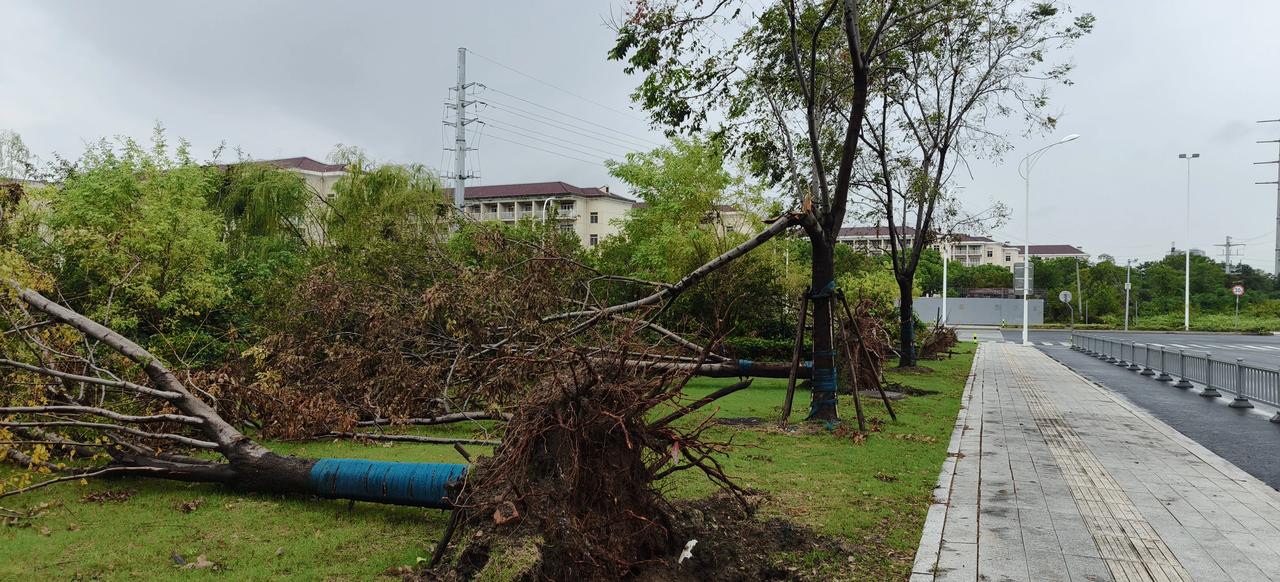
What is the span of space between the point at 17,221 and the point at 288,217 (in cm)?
1523

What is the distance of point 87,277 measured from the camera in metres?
12.2

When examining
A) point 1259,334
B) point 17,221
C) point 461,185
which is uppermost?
point 461,185

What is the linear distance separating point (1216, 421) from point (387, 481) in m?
13.1

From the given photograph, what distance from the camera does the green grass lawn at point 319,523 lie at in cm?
479

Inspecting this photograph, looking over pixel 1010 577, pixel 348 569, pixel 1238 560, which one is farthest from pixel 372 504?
pixel 1238 560

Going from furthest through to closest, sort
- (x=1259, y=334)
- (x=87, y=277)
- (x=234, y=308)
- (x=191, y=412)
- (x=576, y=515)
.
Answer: (x=1259, y=334) → (x=234, y=308) → (x=87, y=277) → (x=191, y=412) → (x=576, y=515)

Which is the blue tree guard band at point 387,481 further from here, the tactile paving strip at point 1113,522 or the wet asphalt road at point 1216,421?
the wet asphalt road at point 1216,421

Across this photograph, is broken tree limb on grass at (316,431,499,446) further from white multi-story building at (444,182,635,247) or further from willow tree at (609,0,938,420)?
white multi-story building at (444,182,635,247)

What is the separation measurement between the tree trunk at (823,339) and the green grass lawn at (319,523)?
206 cm

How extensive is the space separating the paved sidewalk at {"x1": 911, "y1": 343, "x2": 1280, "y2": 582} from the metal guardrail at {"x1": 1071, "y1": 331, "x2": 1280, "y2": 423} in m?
3.20

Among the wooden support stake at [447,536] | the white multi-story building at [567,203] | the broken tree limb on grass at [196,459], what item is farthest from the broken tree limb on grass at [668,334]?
the white multi-story building at [567,203]

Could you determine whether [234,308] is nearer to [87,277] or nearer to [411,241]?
[87,277]

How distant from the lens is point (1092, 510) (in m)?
6.36

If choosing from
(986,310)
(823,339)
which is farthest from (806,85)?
(986,310)
